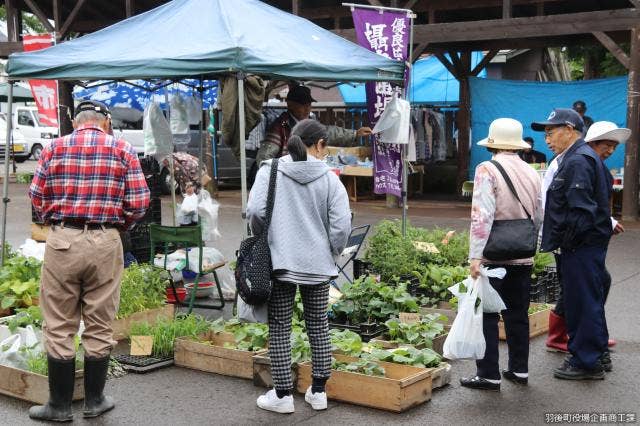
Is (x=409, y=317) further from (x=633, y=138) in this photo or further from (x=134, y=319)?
(x=633, y=138)

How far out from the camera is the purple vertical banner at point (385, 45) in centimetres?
905

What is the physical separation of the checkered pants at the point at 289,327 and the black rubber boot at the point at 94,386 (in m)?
1.02

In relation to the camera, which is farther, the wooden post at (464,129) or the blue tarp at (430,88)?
the blue tarp at (430,88)

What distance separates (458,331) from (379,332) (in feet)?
3.86

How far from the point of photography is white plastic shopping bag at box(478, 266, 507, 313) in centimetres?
525

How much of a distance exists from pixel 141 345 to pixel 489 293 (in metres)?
2.59

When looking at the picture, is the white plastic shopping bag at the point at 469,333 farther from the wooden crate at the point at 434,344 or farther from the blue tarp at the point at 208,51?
the blue tarp at the point at 208,51

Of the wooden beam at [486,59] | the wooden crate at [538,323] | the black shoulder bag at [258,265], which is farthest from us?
the wooden beam at [486,59]

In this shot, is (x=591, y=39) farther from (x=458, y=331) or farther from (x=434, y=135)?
(x=458, y=331)

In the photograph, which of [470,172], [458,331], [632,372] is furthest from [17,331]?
[470,172]

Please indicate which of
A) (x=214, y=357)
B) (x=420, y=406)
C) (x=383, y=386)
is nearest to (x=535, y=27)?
(x=214, y=357)

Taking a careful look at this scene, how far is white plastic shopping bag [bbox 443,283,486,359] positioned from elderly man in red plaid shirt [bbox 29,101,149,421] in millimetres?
2109

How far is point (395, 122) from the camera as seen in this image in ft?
27.6

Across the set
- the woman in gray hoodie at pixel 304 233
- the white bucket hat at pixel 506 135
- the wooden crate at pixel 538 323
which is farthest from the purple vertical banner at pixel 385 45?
the woman in gray hoodie at pixel 304 233
